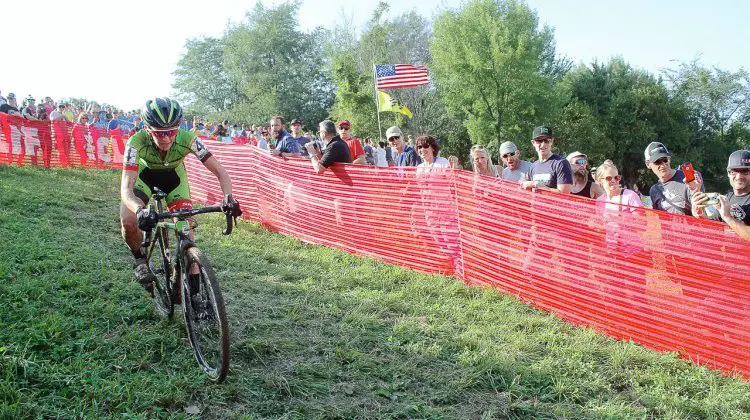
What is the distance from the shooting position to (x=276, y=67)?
2530 inches

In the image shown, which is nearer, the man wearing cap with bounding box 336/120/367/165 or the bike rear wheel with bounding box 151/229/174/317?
the bike rear wheel with bounding box 151/229/174/317

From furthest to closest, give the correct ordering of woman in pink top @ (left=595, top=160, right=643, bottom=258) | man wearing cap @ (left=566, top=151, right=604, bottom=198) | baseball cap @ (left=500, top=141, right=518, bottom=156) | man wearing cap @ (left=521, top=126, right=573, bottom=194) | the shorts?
baseball cap @ (left=500, top=141, right=518, bottom=156), man wearing cap @ (left=566, top=151, right=604, bottom=198), man wearing cap @ (left=521, top=126, right=573, bottom=194), woman in pink top @ (left=595, top=160, right=643, bottom=258), the shorts

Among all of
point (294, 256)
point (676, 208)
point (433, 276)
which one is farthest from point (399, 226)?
point (676, 208)

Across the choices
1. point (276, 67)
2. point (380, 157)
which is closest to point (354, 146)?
point (380, 157)

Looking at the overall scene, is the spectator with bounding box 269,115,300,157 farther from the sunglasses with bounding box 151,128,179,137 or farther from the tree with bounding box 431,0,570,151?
the tree with bounding box 431,0,570,151

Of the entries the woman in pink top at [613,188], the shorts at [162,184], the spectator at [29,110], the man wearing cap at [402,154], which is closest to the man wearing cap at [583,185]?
the woman in pink top at [613,188]

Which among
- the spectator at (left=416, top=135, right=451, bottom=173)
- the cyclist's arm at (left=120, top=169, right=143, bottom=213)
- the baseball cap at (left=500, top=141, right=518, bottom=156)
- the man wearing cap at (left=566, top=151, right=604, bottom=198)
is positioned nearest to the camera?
the cyclist's arm at (left=120, top=169, right=143, bottom=213)

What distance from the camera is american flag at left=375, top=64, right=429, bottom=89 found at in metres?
17.7

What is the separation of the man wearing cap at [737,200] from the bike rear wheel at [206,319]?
149 inches

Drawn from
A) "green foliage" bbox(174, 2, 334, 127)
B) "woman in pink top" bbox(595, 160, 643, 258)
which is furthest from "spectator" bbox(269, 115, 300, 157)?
"green foliage" bbox(174, 2, 334, 127)

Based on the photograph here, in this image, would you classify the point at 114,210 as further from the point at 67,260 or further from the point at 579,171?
the point at 579,171

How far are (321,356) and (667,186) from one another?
3.71 metres

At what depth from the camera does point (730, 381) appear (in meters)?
4.29

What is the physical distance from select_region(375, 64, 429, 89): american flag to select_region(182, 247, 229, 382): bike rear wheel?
559 inches
